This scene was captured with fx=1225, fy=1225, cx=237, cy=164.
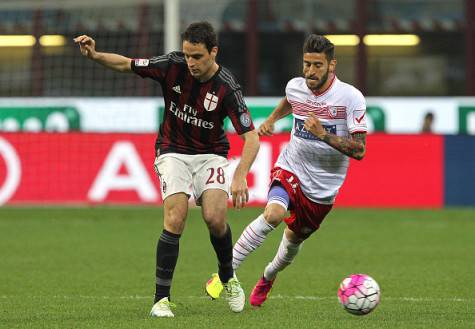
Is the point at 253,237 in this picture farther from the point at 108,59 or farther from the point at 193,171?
the point at 108,59

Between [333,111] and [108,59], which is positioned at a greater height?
[108,59]

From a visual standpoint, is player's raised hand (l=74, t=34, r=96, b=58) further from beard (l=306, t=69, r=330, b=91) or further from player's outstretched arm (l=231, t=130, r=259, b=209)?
beard (l=306, t=69, r=330, b=91)

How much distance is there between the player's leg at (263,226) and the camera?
905cm

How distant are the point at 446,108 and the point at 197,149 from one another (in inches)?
704

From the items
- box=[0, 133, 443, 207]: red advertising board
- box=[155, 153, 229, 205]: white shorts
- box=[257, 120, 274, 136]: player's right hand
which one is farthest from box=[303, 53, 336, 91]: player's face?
box=[0, 133, 443, 207]: red advertising board

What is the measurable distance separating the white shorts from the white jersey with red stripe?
30.7 inches

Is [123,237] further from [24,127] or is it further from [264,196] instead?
[24,127]

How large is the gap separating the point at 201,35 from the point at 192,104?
544 mm

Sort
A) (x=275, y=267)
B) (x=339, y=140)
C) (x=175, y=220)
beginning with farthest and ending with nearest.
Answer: (x=275, y=267), (x=339, y=140), (x=175, y=220)

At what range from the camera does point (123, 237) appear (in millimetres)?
15703

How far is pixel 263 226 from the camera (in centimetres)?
908

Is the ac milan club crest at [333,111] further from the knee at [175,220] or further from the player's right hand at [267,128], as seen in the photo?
the knee at [175,220]

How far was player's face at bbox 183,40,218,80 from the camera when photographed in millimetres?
8406

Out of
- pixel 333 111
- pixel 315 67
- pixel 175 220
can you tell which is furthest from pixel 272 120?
pixel 175 220
